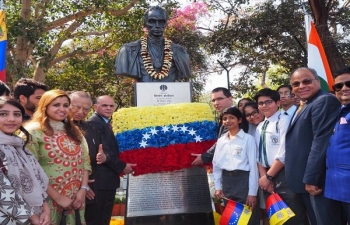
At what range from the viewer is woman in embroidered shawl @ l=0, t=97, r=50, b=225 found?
2371 mm

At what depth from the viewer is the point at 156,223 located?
178 inches

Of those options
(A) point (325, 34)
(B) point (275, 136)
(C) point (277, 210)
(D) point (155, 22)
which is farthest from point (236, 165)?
(A) point (325, 34)

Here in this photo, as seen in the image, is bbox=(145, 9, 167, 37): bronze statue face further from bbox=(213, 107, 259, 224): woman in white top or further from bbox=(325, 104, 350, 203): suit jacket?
bbox=(325, 104, 350, 203): suit jacket

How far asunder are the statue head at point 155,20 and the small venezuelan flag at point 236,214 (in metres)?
2.33

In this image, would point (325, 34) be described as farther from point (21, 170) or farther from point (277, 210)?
point (21, 170)

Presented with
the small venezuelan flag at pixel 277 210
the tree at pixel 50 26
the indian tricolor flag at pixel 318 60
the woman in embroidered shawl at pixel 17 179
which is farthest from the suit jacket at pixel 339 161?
the tree at pixel 50 26

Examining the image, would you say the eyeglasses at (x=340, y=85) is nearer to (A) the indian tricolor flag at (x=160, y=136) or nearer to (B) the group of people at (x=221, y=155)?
(B) the group of people at (x=221, y=155)

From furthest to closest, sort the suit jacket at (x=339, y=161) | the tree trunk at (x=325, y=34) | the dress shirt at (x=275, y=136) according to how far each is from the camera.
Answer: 1. the tree trunk at (x=325, y=34)
2. the dress shirt at (x=275, y=136)
3. the suit jacket at (x=339, y=161)

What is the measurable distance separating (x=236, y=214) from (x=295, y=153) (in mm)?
954

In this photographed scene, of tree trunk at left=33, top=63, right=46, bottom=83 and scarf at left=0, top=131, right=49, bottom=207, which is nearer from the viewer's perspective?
scarf at left=0, top=131, right=49, bottom=207

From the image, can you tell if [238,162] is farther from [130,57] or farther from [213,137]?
[130,57]

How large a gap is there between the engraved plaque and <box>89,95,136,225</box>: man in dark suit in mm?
240

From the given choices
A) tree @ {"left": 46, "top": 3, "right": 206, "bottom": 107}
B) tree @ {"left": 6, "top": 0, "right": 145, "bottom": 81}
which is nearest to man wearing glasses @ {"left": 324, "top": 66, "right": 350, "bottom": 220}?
tree @ {"left": 6, "top": 0, "right": 145, "bottom": 81}

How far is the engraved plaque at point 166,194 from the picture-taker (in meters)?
4.55
